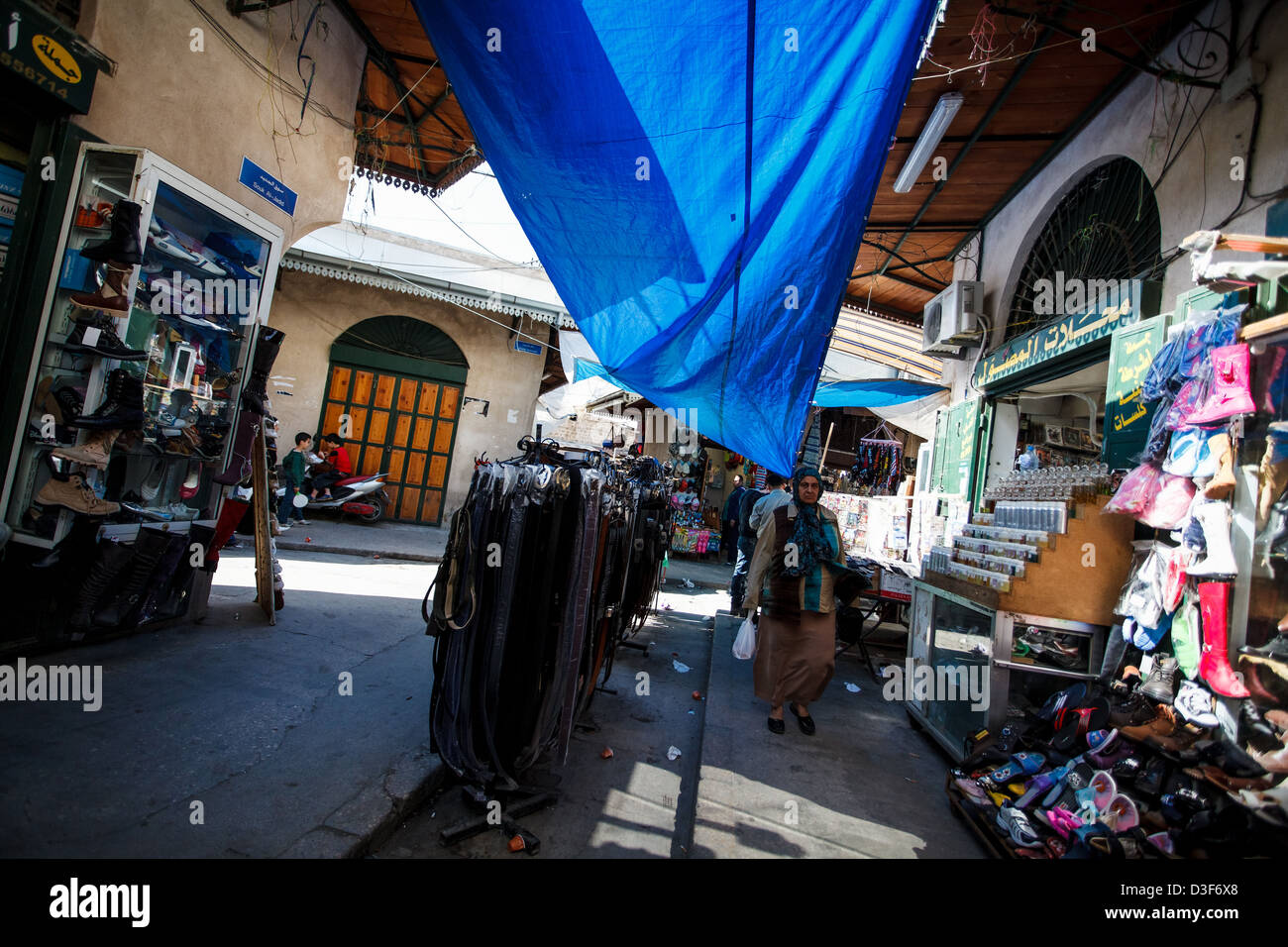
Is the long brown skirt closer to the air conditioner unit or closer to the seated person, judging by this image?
the air conditioner unit

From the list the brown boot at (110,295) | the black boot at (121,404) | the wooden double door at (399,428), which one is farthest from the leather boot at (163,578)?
the wooden double door at (399,428)

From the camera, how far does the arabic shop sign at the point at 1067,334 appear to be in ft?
13.5

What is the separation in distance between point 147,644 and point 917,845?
4628 mm

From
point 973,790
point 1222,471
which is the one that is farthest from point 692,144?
point 973,790

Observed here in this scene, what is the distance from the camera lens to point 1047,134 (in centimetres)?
541

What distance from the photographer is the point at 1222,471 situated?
2633 millimetres

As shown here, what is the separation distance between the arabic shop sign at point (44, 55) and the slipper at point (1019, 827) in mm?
5738

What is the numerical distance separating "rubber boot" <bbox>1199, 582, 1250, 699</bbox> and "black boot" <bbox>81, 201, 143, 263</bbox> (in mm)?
5665

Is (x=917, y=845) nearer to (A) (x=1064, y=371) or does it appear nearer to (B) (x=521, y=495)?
(B) (x=521, y=495)

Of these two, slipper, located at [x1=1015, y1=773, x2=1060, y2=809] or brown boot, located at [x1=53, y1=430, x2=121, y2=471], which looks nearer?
slipper, located at [x1=1015, y1=773, x2=1060, y2=809]

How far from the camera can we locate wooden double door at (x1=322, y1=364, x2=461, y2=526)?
37.5ft

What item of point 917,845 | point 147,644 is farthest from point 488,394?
point 917,845

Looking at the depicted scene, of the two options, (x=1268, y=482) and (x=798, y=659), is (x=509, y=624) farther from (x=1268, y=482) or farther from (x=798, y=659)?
(x=1268, y=482)

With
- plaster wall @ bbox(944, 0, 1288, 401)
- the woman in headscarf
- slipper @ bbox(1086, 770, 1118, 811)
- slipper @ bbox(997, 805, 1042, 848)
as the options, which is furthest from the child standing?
plaster wall @ bbox(944, 0, 1288, 401)
